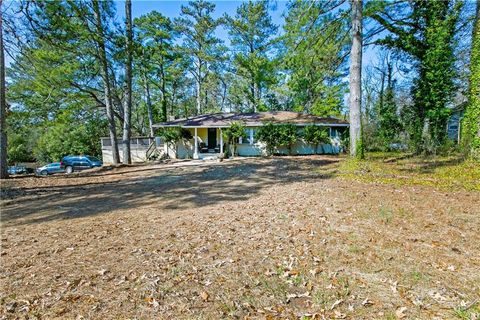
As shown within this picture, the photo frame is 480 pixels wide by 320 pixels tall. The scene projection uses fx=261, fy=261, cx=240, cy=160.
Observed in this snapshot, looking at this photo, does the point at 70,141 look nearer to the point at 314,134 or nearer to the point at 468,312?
the point at 314,134

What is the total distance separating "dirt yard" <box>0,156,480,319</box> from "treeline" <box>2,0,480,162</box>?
6908 mm

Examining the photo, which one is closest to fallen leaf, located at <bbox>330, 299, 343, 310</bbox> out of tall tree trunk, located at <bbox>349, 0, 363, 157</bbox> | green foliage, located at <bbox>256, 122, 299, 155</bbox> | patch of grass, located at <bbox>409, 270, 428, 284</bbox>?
patch of grass, located at <bbox>409, 270, 428, 284</bbox>

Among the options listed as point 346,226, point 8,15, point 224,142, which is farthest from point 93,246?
point 224,142

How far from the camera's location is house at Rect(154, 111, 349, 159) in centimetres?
1859

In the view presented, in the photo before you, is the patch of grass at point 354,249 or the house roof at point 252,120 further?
the house roof at point 252,120

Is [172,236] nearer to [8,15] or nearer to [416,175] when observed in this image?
[416,175]

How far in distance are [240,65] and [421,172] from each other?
22.4 meters

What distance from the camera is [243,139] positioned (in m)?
19.1

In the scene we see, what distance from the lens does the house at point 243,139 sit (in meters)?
18.6

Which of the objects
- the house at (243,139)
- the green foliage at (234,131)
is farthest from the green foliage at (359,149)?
the green foliage at (234,131)

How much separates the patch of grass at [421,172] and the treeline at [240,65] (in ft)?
4.33

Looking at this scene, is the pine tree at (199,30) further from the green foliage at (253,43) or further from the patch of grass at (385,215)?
the patch of grass at (385,215)

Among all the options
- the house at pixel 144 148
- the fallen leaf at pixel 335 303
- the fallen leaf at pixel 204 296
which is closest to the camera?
the fallen leaf at pixel 335 303

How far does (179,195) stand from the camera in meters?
7.34
